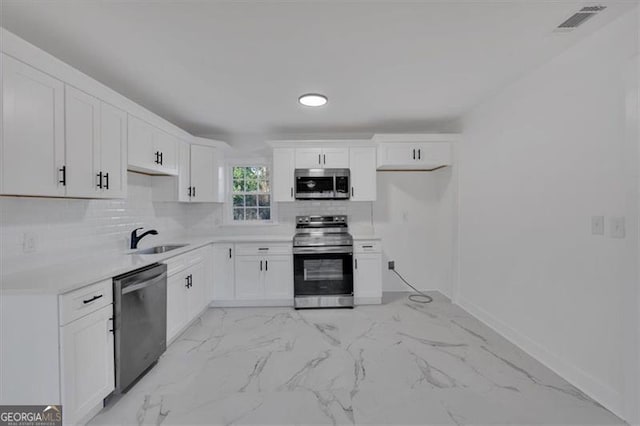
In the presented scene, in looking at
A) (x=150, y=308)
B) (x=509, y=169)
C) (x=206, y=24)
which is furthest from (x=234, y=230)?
(x=509, y=169)

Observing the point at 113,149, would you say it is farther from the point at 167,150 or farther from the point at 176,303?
the point at 176,303

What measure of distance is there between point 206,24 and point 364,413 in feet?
8.43

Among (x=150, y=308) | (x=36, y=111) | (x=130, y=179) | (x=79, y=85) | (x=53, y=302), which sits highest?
(x=79, y=85)

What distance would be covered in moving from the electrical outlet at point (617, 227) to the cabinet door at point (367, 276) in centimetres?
222

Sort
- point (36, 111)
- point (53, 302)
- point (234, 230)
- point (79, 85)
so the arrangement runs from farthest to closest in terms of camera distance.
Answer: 1. point (234, 230)
2. point (79, 85)
3. point (36, 111)
4. point (53, 302)

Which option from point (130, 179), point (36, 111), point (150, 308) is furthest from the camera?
point (130, 179)

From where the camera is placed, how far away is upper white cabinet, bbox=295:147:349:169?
12.7 feet

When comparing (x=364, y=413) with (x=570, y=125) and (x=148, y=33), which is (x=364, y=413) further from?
(x=148, y=33)

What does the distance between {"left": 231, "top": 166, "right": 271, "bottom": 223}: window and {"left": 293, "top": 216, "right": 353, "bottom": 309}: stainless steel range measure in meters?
0.93

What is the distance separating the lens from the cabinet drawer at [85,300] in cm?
154

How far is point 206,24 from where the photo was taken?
5.79 ft

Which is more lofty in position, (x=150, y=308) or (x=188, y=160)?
(x=188, y=160)

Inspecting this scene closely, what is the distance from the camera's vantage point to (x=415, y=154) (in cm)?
375

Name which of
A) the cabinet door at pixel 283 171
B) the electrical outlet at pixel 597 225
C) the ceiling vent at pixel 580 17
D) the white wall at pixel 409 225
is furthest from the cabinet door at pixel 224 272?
the ceiling vent at pixel 580 17
